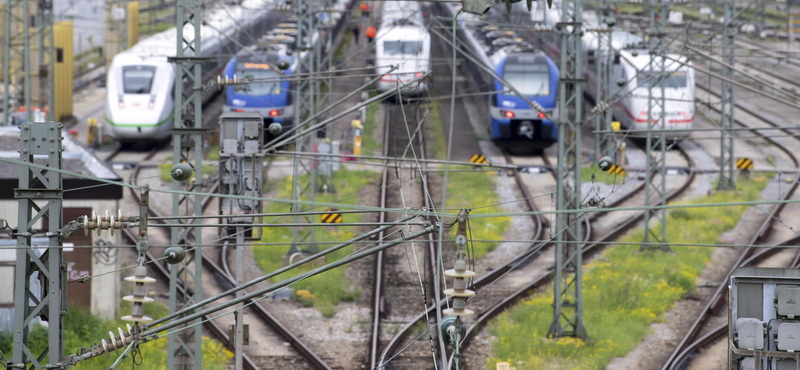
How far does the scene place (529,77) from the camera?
35.7 metres

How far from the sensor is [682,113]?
121 feet

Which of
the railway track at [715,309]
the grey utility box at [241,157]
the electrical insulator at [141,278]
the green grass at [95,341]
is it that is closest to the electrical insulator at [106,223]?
the electrical insulator at [141,278]

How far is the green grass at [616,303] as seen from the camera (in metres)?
20.3

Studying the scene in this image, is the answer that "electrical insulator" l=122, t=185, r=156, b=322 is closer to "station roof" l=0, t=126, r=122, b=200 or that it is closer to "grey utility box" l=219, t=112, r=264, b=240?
"grey utility box" l=219, t=112, r=264, b=240

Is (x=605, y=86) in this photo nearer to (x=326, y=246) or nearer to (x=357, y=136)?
(x=357, y=136)

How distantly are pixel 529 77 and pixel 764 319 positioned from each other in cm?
2308

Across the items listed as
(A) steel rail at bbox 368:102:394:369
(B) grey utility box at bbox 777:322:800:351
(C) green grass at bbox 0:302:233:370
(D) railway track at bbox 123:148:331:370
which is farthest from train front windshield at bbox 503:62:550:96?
(B) grey utility box at bbox 777:322:800:351

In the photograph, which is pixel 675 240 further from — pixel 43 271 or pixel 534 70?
pixel 43 271

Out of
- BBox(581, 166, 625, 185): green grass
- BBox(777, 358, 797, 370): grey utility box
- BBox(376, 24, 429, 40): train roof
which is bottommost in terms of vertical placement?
BBox(581, 166, 625, 185): green grass

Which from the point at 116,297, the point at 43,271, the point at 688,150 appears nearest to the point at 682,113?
the point at 688,150

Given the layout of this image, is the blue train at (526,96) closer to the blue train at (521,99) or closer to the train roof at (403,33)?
the blue train at (521,99)

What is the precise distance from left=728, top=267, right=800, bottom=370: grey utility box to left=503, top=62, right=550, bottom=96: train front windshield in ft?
73.9

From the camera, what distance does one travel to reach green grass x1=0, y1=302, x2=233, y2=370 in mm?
19359

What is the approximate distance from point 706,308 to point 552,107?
550 inches
